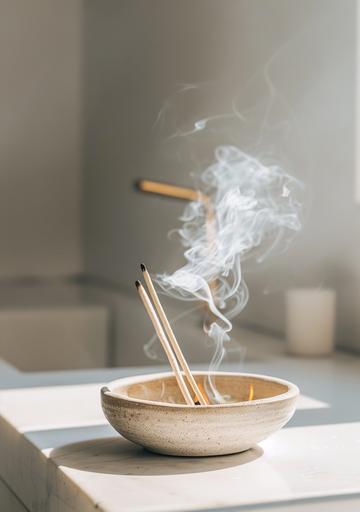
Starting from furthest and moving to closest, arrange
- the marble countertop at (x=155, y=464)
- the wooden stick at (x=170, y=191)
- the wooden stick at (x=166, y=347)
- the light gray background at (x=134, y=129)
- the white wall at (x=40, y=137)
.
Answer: the white wall at (x=40, y=137), the wooden stick at (x=170, y=191), the light gray background at (x=134, y=129), the wooden stick at (x=166, y=347), the marble countertop at (x=155, y=464)

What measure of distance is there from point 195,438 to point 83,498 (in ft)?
0.42

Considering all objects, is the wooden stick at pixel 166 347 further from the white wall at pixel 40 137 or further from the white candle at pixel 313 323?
the white wall at pixel 40 137

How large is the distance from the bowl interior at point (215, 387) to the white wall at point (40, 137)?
2334mm

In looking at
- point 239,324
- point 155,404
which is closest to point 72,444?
point 155,404

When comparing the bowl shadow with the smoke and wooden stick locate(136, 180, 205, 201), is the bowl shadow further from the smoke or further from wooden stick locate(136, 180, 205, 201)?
wooden stick locate(136, 180, 205, 201)

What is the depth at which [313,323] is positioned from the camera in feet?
5.87

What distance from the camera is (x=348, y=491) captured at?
0.89 meters

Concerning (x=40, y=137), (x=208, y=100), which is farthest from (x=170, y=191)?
(x=40, y=137)

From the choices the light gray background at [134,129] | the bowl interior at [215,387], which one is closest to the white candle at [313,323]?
the light gray background at [134,129]

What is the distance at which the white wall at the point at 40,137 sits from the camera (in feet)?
11.0

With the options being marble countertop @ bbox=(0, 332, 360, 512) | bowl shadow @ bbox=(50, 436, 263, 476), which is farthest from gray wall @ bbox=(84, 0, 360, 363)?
bowl shadow @ bbox=(50, 436, 263, 476)

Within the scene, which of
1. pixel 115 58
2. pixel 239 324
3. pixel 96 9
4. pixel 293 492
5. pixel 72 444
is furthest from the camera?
pixel 96 9

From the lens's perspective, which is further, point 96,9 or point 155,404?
point 96,9

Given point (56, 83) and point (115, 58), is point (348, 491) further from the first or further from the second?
point (56, 83)
